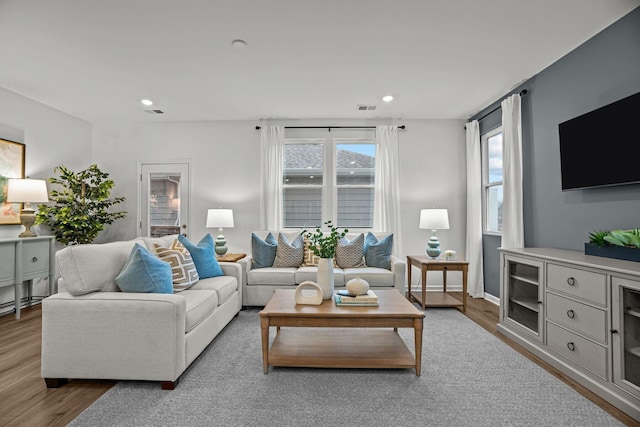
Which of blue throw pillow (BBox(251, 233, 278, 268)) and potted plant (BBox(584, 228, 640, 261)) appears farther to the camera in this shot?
blue throw pillow (BBox(251, 233, 278, 268))

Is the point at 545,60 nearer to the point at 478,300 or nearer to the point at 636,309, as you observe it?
the point at 636,309

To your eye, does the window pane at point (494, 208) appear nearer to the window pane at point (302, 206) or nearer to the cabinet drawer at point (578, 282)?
the cabinet drawer at point (578, 282)

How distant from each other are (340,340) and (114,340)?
157 centimetres

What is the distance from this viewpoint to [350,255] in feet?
13.6

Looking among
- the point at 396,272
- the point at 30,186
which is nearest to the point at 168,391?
the point at 396,272

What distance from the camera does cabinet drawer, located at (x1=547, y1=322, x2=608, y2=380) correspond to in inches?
81.3

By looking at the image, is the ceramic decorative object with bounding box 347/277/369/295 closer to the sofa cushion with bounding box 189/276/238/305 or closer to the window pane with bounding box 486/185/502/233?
the sofa cushion with bounding box 189/276/238/305

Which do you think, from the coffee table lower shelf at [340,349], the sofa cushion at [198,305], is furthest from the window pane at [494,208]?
the sofa cushion at [198,305]

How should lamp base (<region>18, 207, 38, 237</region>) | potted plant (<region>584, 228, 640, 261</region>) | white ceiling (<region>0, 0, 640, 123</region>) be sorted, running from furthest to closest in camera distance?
lamp base (<region>18, 207, 38, 237</region>)
white ceiling (<region>0, 0, 640, 123</region>)
potted plant (<region>584, 228, 640, 261</region>)

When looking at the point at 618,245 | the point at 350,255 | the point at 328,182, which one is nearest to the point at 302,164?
the point at 328,182

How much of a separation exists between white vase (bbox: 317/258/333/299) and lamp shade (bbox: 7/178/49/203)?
349 centimetres

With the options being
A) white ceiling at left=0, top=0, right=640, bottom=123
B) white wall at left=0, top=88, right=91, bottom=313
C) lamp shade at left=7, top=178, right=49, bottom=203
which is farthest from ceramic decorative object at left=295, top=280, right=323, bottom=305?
white wall at left=0, top=88, right=91, bottom=313

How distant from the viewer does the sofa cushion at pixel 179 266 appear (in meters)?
2.83

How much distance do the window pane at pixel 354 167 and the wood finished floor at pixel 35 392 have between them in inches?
113
